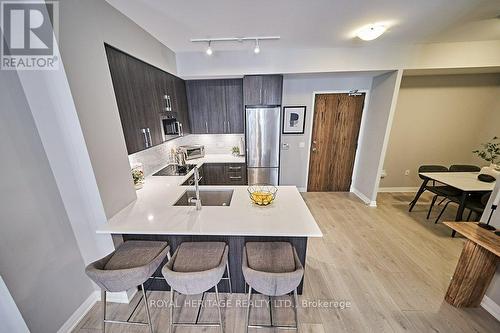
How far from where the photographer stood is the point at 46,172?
134cm

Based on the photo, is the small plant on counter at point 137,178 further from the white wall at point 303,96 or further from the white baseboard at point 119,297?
the white wall at point 303,96

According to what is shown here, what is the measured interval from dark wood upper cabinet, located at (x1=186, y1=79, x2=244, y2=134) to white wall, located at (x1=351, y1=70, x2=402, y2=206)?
101 inches

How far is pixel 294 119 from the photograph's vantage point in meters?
3.68

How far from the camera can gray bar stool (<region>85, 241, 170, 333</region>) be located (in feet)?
3.68

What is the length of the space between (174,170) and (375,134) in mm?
3729

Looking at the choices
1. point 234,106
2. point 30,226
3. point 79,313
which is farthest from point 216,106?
point 79,313

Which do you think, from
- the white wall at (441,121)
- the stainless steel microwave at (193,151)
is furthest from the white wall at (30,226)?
the white wall at (441,121)

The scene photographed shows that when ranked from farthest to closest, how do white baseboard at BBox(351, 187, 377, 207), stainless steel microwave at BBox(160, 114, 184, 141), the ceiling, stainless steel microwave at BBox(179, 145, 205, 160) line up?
white baseboard at BBox(351, 187, 377, 207)
stainless steel microwave at BBox(179, 145, 205, 160)
stainless steel microwave at BBox(160, 114, 184, 141)
the ceiling

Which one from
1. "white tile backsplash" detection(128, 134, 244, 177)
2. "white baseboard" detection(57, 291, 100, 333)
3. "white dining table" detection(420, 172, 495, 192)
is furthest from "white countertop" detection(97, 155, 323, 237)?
"white dining table" detection(420, 172, 495, 192)

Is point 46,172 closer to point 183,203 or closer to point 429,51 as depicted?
point 183,203

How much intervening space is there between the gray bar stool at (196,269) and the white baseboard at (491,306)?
2.37 m

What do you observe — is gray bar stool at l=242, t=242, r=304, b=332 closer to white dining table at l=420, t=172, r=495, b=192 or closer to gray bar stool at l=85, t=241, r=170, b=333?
gray bar stool at l=85, t=241, r=170, b=333

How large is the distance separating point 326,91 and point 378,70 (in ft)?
3.03

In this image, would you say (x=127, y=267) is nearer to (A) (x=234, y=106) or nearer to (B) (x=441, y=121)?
(A) (x=234, y=106)
